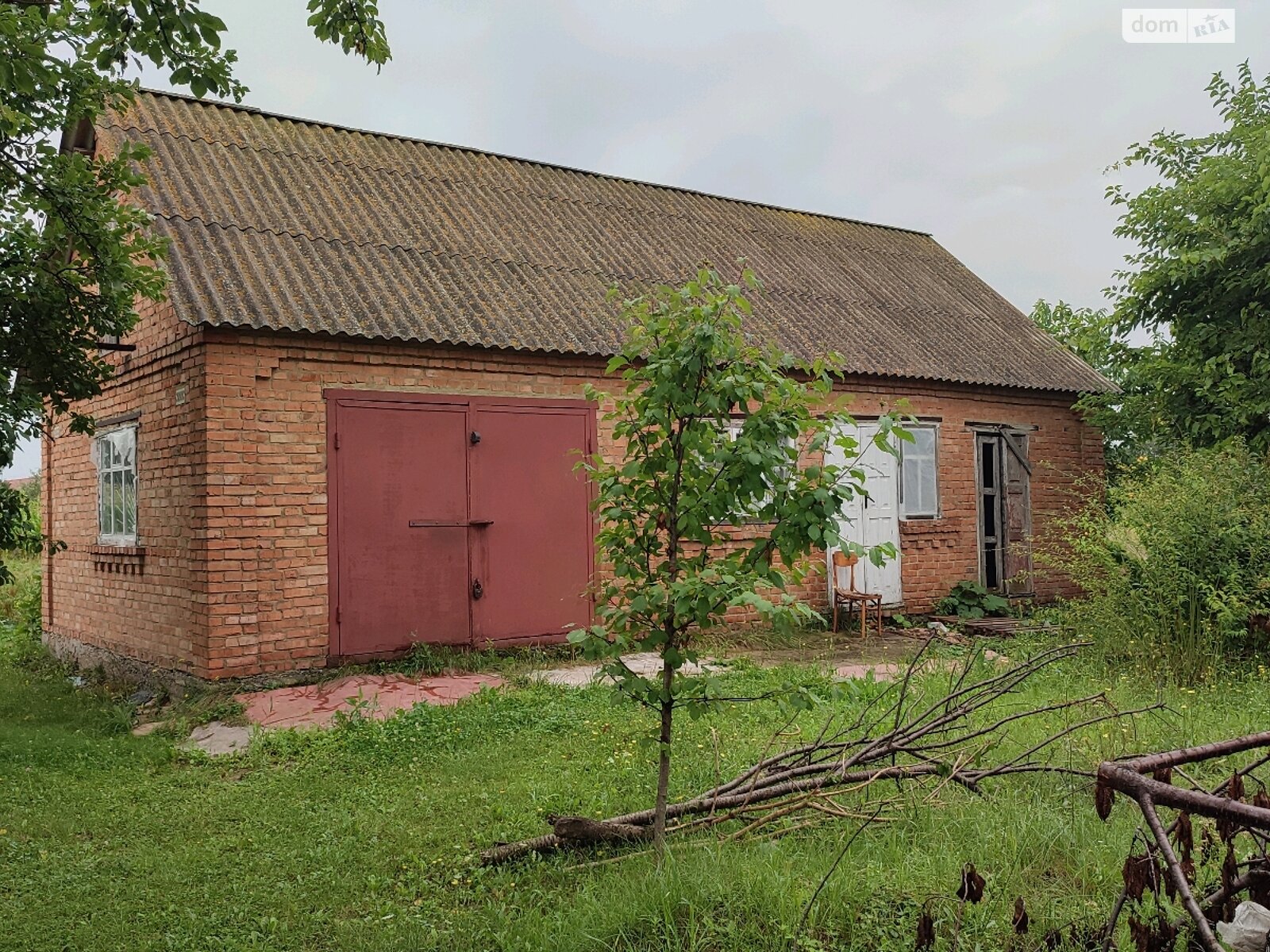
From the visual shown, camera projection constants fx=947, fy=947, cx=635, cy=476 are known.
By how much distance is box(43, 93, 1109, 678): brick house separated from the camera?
7.94 m

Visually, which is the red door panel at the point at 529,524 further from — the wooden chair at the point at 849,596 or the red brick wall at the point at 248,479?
the wooden chair at the point at 849,596

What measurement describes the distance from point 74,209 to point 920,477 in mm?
Result: 9706

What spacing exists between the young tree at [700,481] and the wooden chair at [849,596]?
7.39m

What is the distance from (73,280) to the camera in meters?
6.61

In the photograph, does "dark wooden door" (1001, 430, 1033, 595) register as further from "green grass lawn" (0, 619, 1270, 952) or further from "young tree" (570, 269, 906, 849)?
"young tree" (570, 269, 906, 849)

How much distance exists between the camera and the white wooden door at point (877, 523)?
11.5 meters

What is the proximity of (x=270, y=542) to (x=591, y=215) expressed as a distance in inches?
261

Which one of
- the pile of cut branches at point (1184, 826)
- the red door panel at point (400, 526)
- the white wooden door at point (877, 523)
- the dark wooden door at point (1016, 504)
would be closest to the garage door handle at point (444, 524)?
the red door panel at point (400, 526)

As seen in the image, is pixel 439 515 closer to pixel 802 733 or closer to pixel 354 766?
pixel 354 766

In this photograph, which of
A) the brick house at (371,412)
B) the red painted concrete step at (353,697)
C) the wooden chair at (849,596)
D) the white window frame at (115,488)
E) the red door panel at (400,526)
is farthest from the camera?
the wooden chair at (849,596)

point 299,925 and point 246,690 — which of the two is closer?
point 299,925

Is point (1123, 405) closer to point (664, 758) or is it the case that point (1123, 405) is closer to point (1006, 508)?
point (1006, 508)

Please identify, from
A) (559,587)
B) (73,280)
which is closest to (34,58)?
(73,280)

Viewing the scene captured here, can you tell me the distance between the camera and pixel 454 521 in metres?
8.80
